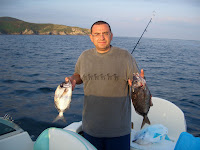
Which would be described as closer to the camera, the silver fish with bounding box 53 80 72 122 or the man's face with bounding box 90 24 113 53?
the silver fish with bounding box 53 80 72 122

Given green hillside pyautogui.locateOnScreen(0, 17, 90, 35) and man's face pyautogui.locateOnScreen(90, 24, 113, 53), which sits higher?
green hillside pyautogui.locateOnScreen(0, 17, 90, 35)

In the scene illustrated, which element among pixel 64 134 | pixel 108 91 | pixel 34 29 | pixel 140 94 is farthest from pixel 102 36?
pixel 34 29

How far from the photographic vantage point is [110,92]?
275 centimetres

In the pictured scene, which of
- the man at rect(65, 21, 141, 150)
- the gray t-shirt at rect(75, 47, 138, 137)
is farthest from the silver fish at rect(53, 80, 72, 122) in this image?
the gray t-shirt at rect(75, 47, 138, 137)

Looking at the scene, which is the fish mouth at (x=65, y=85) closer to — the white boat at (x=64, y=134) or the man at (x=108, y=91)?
the man at (x=108, y=91)

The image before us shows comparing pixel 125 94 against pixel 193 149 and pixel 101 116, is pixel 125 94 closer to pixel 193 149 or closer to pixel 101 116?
pixel 101 116

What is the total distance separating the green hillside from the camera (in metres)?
158

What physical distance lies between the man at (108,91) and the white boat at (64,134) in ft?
1.28

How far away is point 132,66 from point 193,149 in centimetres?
133

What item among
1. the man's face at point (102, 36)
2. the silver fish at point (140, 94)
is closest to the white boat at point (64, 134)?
the silver fish at point (140, 94)

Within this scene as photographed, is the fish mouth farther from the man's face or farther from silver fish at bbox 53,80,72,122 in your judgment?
the man's face

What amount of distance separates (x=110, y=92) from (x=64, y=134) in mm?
870

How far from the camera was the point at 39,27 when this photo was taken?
173875mm

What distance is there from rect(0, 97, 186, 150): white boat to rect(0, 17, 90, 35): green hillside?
168966 mm
